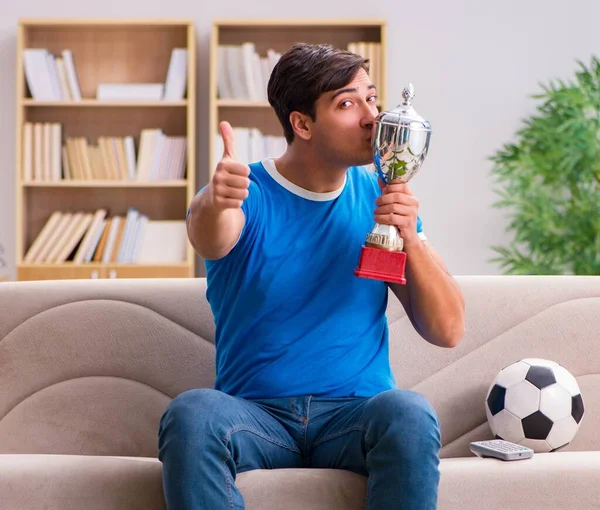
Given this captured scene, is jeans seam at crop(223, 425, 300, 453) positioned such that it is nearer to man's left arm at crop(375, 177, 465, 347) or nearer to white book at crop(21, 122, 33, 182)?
man's left arm at crop(375, 177, 465, 347)

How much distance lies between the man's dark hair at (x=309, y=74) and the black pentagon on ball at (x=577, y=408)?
0.85 m

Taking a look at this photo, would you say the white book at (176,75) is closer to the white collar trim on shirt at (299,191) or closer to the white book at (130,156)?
the white book at (130,156)

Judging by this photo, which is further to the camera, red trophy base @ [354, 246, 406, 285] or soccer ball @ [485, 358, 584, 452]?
soccer ball @ [485, 358, 584, 452]

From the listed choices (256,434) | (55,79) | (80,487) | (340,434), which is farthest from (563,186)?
(80,487)

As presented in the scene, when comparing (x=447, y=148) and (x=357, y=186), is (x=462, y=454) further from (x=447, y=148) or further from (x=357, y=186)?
(x=447, y=148)

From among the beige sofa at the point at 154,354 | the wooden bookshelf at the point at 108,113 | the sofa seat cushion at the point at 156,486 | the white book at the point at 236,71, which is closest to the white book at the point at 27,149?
the wooden bookshelf at the point at 108,113

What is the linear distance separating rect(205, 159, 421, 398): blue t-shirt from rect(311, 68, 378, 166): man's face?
0.11 metres

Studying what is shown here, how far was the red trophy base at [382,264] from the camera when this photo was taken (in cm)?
157

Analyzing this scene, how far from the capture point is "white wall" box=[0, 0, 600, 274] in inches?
182

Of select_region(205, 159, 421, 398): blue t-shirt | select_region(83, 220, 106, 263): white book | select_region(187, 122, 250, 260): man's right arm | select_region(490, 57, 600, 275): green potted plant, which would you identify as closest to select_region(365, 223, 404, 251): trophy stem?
select_region(205, 159, 421, 398): blue t-shirt

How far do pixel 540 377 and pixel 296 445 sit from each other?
61cm

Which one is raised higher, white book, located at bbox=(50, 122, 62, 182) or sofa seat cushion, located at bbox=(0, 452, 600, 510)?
white book, located at bbox=(50, 122, 62, 182)

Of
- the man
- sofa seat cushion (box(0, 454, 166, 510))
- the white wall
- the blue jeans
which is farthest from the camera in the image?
the white wall

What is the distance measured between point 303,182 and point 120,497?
720mm
